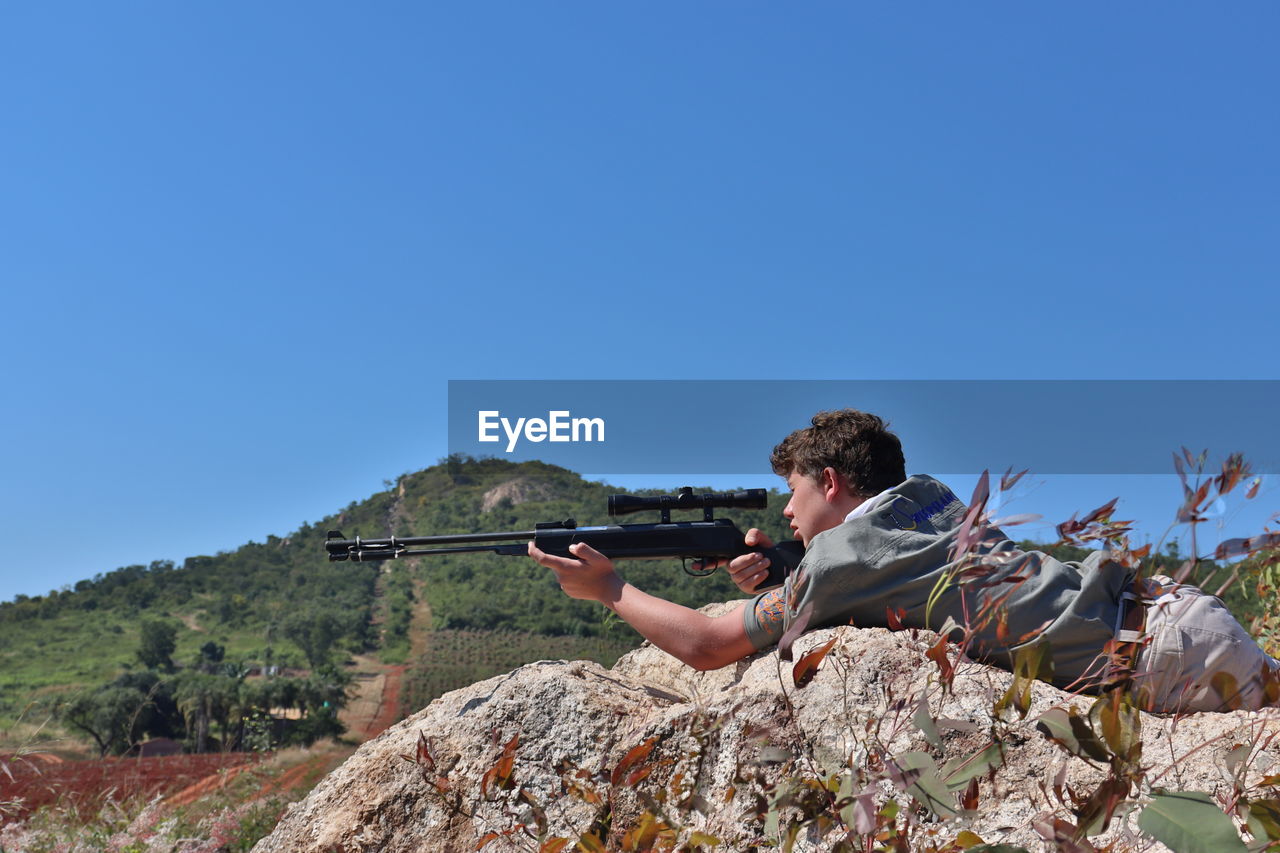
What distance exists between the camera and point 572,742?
2.85 metres

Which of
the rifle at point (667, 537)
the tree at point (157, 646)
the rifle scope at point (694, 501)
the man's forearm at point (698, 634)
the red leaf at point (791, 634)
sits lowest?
the tree at point (157, 646)

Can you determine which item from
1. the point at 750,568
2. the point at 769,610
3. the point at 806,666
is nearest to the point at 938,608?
the point at 769,610

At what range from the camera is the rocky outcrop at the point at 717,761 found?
1790mm

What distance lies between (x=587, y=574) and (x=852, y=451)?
3.98 feet

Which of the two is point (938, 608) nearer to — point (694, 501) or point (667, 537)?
point (694, 501)

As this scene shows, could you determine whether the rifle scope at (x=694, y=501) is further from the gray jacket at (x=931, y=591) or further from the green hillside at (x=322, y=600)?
the green hillside at (x=322, y=600)

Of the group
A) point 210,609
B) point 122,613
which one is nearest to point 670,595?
point 210,609

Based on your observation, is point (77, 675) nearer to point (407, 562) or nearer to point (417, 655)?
point (407, 562)

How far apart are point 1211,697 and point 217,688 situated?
45.3 meters

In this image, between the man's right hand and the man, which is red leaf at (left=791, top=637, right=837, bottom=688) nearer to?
the man

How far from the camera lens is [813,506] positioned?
3.65 m

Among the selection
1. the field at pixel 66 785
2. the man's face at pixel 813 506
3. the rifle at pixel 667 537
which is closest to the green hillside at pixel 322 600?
the field at pixel 66 785

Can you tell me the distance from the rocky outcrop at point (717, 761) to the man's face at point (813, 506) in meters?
0.60

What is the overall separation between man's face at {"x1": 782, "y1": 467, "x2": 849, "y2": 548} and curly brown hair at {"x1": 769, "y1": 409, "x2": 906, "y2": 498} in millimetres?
34
